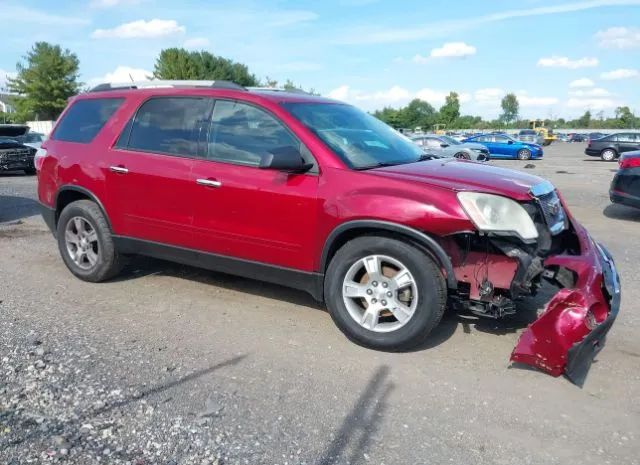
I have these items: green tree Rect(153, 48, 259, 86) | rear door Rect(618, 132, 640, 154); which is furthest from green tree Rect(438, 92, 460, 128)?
rear door Rect(618, 132, 640, 154)

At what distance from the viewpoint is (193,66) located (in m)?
65.7

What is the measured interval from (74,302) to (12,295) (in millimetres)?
685

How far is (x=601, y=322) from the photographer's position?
3627 mm

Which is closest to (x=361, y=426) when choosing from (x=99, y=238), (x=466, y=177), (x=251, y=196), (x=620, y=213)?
(x=466, y=177)

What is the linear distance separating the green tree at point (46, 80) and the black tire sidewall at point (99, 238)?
176 feet

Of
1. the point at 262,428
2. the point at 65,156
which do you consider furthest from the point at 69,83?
the point at 262,428

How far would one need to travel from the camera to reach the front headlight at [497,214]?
3.68 m

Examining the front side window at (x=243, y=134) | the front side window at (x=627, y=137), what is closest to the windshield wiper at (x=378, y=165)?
the front side window at (x=243, y=134)

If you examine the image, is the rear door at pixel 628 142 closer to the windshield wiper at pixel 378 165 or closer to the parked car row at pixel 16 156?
the parked car row at pixel 16 156

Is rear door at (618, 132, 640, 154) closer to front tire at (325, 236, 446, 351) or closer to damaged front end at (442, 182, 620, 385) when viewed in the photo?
damaged front end at (442, 182, 620, 385)

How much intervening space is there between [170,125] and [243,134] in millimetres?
806

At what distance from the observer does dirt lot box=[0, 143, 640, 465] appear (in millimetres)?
2861

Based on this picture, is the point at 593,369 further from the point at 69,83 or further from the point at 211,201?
the point at 69,83

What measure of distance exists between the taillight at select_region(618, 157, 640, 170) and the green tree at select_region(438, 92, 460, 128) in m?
98.2
